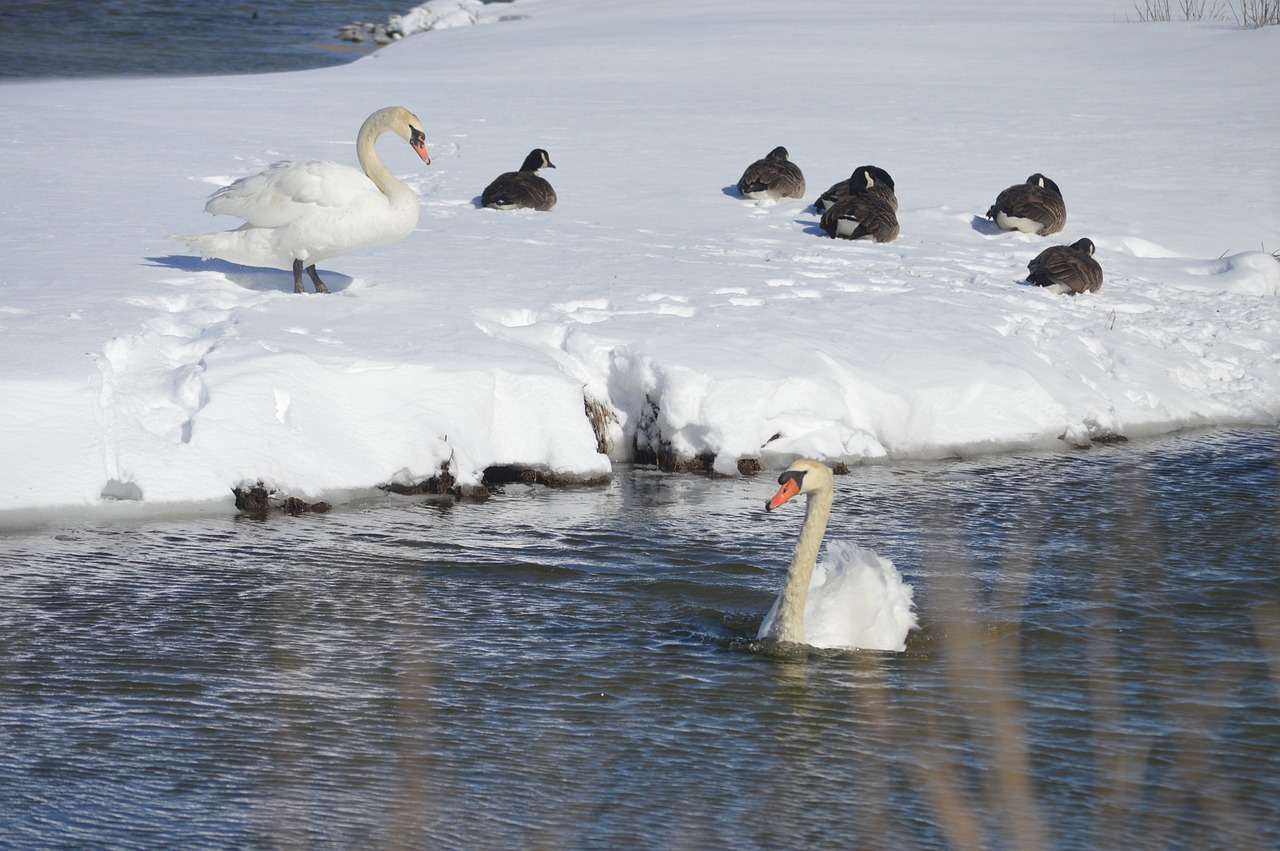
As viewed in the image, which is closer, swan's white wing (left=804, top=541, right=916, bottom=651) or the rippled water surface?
the rippled water surface

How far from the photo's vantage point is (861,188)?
13.4 m

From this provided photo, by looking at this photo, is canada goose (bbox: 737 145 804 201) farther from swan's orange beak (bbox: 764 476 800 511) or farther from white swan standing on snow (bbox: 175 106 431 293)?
swan's orange beak (bbox: 764 476 800 511)

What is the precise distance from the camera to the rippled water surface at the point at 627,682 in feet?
14.5

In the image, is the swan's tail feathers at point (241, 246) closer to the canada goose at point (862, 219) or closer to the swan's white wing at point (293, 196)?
the swan's white wing at point (293, 196)

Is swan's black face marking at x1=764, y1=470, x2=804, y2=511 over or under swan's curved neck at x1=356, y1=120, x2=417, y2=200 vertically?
under

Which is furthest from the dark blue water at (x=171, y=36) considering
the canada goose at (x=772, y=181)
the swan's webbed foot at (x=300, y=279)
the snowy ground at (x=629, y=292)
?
the swan's webbed foot at (x=300, y=279)

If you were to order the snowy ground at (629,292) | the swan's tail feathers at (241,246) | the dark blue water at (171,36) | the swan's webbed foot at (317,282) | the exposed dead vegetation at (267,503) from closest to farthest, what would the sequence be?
the exposed dead vegetation at (267,503)
the snowy ground at (629,292)
the swan's tail feathers at (241,246)
the swan's webbed foot at (317,282)
the dark blue water at (171,36)

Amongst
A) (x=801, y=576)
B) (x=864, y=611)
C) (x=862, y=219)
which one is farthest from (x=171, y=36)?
(x=864, y=611)

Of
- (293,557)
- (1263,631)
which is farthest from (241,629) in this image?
(1263,631)

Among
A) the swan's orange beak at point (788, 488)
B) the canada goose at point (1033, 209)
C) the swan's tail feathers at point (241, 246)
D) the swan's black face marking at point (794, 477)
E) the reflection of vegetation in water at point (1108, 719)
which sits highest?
the canada goose at point (1033, 209)

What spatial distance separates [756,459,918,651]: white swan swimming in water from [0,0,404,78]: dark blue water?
24329 mm

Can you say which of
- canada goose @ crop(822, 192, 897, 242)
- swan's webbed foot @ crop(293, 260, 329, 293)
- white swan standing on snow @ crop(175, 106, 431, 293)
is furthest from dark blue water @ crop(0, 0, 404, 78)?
white swan standing on snow @ crop(175, 106, 431, 293)

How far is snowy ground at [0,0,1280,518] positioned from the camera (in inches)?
306

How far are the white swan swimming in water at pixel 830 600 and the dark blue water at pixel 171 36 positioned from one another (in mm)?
24329
